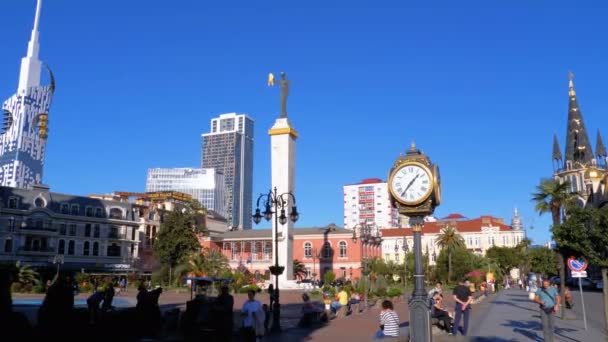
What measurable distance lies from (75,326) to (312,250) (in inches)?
2421

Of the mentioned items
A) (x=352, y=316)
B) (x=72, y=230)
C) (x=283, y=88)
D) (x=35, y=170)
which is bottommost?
(x=352, y=316)

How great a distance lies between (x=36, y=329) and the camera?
6574 millimetres

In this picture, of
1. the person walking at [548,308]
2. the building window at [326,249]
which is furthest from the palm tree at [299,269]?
the person walking at [548,308]

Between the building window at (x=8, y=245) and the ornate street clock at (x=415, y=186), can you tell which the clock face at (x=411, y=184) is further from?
the building window at (x=8, y=245)

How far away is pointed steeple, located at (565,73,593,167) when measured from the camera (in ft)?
317

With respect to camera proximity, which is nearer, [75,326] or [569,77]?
[75,326]

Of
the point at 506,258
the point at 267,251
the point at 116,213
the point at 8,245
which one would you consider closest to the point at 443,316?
the point at 8,245

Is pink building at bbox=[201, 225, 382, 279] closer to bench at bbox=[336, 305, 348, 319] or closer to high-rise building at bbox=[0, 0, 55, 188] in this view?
bench at bbox=[336, 305, 348, 319]

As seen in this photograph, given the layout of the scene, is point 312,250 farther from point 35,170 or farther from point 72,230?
point 35,170

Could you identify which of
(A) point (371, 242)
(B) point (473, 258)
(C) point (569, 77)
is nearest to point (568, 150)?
(C) point (569, 77)

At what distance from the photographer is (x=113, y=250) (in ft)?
201

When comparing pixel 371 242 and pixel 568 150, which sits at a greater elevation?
pixel 568 150

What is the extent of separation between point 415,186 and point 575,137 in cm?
10408

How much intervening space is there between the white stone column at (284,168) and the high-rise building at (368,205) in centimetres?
11721
